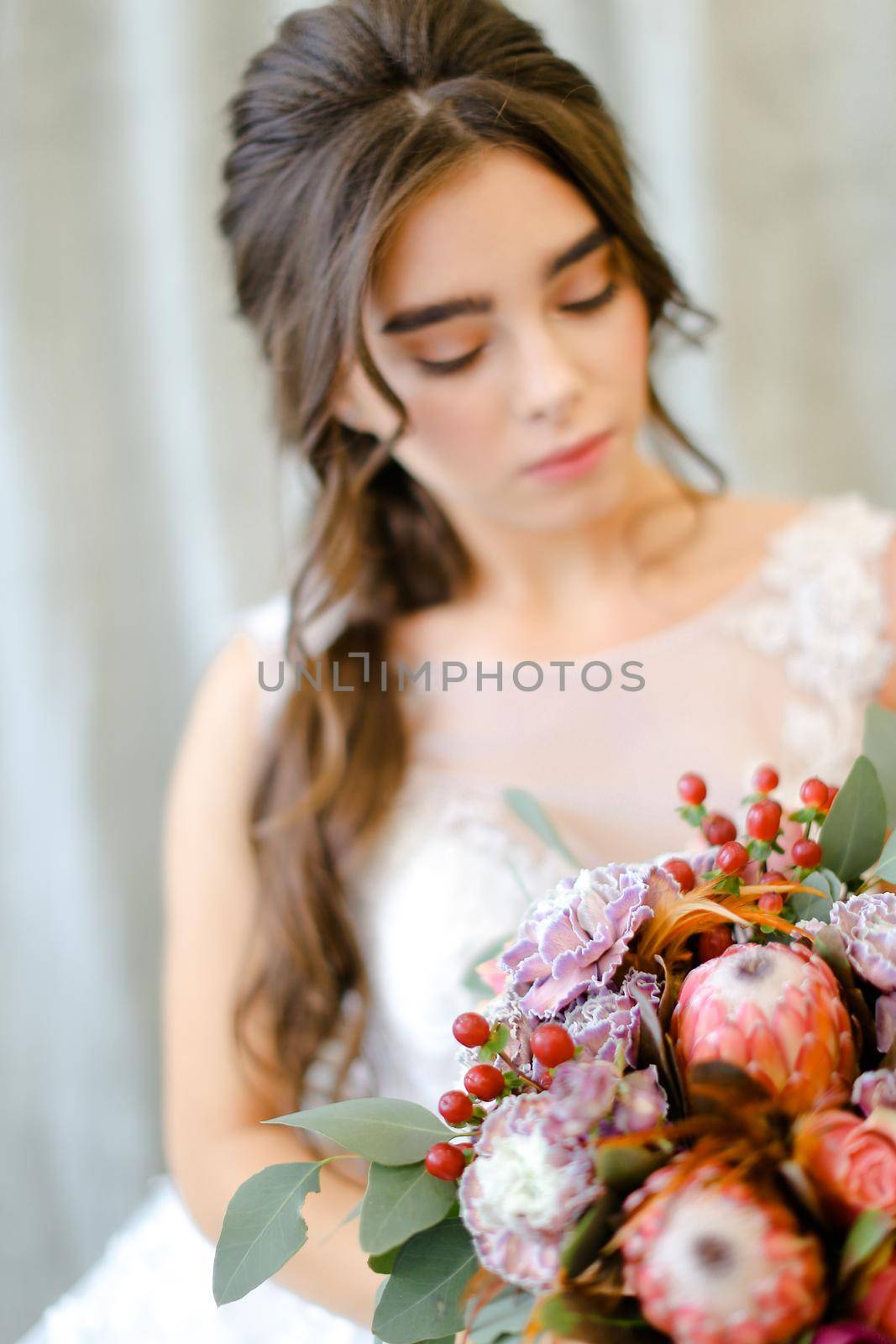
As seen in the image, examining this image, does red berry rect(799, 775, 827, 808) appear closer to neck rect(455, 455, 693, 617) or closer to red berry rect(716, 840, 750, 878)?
red berry rect(716, 840, 750, 878)

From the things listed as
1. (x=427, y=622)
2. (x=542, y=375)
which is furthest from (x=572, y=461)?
(x=427, y=622)

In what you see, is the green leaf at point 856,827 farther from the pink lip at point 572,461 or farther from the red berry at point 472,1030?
the pink lip at point 572,461

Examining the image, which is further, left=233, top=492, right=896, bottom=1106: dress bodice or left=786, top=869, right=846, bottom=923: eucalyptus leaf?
left=233, top=492, right=896, bottom=1106: dress bodice

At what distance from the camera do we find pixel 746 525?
1112 mm

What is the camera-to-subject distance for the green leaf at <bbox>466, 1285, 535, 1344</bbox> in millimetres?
423

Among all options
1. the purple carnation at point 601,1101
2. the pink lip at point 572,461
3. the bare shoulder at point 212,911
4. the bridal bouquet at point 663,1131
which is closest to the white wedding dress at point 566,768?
the bare shoulder at point 212,911

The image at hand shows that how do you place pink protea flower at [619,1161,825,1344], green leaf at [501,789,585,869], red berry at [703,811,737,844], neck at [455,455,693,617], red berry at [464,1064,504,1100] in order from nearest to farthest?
pink protea flower at [619,1161,825,1344] < red berry at [464,1064,504,1100] < red berry at [703,811,737,844] < green leaf at [501,789,585,869] < neck at [455,455,693,617]

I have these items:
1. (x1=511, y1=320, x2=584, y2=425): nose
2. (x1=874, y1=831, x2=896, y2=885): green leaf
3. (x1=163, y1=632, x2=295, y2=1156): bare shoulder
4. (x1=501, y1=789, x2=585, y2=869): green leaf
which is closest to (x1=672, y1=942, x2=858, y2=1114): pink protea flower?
(x1=874, y1=831, x2=896, y2=885): green leaf

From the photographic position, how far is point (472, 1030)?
47 centimetres

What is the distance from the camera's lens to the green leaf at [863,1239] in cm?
35

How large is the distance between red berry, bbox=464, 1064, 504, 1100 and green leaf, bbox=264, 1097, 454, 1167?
0.12 feet

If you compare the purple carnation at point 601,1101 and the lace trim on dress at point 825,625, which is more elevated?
the lace trim on dress at point 825,625

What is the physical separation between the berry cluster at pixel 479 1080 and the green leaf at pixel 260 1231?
→ 6 cm

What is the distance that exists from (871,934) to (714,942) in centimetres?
6
